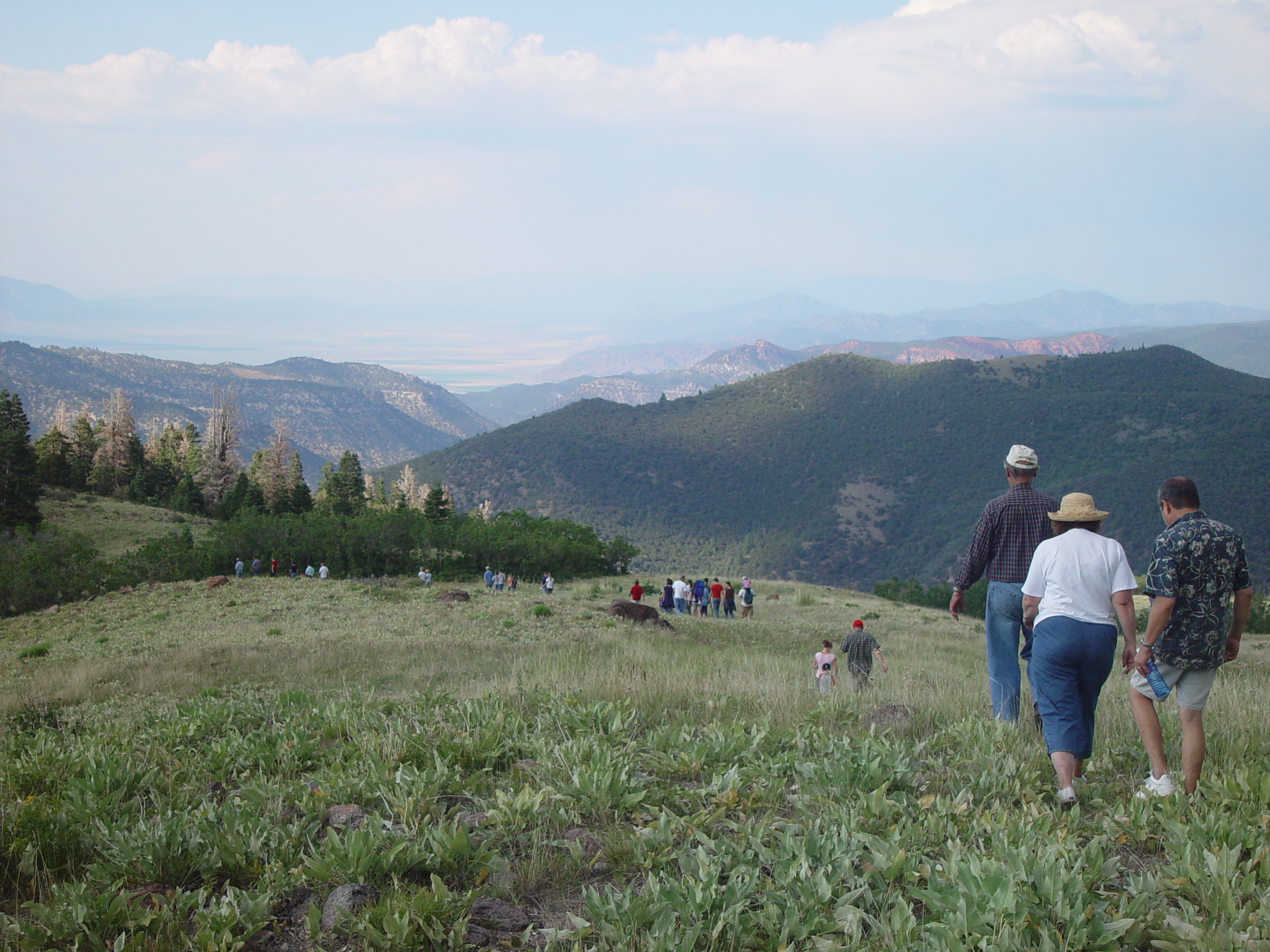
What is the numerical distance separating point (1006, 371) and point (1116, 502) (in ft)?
150

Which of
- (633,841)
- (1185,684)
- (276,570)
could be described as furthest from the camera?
(276,570)

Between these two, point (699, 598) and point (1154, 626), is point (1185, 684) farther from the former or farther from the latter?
point (699, 598)

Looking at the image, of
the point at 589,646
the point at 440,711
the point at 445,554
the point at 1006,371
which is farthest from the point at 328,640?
the point at 1006,371

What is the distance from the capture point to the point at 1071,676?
13.3ft

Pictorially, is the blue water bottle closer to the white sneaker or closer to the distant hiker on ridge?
the white sneaker

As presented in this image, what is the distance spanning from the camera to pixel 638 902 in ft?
8.98

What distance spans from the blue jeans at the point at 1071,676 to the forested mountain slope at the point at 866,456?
75501mm

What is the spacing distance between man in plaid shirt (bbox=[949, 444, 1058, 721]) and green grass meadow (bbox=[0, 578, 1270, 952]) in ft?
1.26

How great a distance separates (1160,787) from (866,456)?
106 metres

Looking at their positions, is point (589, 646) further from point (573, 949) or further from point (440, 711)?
point (573, 949)

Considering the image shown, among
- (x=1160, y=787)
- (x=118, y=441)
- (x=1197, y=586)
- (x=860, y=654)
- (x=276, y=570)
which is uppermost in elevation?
(x=1197, y=586)

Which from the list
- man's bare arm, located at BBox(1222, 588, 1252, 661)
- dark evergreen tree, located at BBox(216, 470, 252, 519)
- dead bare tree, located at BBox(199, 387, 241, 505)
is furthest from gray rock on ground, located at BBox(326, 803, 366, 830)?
dead bare tree, located at BBox(199, 387, 241, 505)

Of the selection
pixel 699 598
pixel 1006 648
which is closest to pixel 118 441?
pixel 699 598

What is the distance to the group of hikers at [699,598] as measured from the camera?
2214cm
